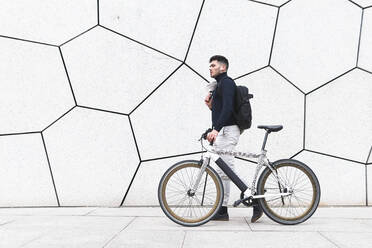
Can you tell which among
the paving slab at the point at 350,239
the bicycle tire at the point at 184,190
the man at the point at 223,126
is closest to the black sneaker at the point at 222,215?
the man at the point at 223,126

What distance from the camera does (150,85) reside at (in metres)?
5.09

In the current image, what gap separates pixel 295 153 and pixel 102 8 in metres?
2.77

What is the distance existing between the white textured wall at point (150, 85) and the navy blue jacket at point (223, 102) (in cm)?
84

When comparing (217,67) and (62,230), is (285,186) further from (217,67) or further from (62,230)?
(62,230)

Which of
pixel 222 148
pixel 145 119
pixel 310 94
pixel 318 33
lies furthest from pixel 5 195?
pixel 318 33

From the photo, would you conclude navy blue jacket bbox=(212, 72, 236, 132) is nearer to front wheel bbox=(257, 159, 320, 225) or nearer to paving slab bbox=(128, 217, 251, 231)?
front wheel bbox=(257, 159, 320, 225)

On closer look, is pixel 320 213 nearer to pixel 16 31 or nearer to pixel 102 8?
pixel 102 8

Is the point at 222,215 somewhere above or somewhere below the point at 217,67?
below

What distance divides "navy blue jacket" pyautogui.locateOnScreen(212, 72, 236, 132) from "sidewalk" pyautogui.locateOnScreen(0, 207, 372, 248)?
3.07ft

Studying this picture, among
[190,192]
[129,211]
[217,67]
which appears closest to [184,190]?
[190,192]

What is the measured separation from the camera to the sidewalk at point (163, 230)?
3242 mm

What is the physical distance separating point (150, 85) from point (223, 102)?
4.29 ft

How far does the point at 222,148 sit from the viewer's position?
4.21 m

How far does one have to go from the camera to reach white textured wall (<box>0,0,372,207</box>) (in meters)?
5.03
